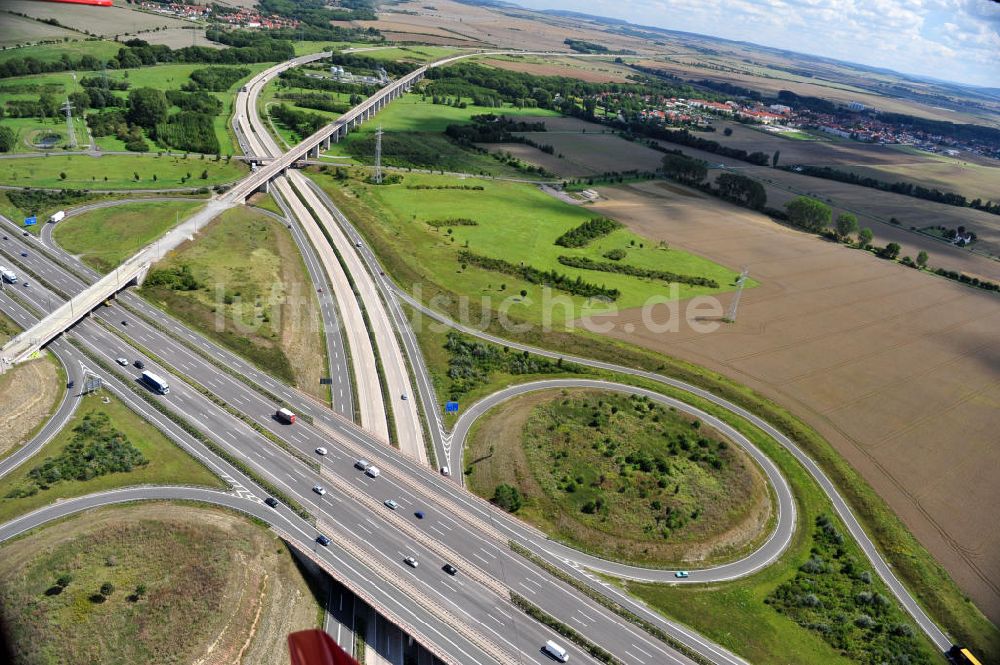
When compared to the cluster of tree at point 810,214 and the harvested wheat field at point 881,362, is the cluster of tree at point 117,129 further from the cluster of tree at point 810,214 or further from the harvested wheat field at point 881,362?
the cluster of tree at point 810,214

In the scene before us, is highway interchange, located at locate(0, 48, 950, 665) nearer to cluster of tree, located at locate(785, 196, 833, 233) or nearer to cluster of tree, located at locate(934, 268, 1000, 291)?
cluster of tree, located at locate(934, 268, 1000, 291)

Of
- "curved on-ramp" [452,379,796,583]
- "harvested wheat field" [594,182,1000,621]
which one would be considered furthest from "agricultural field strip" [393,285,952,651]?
"harvested wheat field" [594,182,1000,621]

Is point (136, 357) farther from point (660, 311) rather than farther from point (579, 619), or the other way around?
point (660, 311)

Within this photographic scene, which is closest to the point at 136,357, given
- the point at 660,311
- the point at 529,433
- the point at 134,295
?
the point at 134,295

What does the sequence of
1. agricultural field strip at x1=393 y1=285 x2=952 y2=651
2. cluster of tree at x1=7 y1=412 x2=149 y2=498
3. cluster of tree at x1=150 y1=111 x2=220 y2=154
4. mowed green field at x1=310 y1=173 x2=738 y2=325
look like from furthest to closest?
cluster of tree at x1=150 y1=111 x2=220 y2=154 → mowed green field at x1=310 y1=173 x2=738 y2=325 → cluster of tree at x1=7 y1=412 x2=149 y2=498 → agricultural field strip at x1=393 y1=285 x2=952 y2=651

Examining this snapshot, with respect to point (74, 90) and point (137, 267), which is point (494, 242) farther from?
point (74, 90)

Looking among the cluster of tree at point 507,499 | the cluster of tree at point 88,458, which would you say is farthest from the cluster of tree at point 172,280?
the cluster of tree at point 507,499
